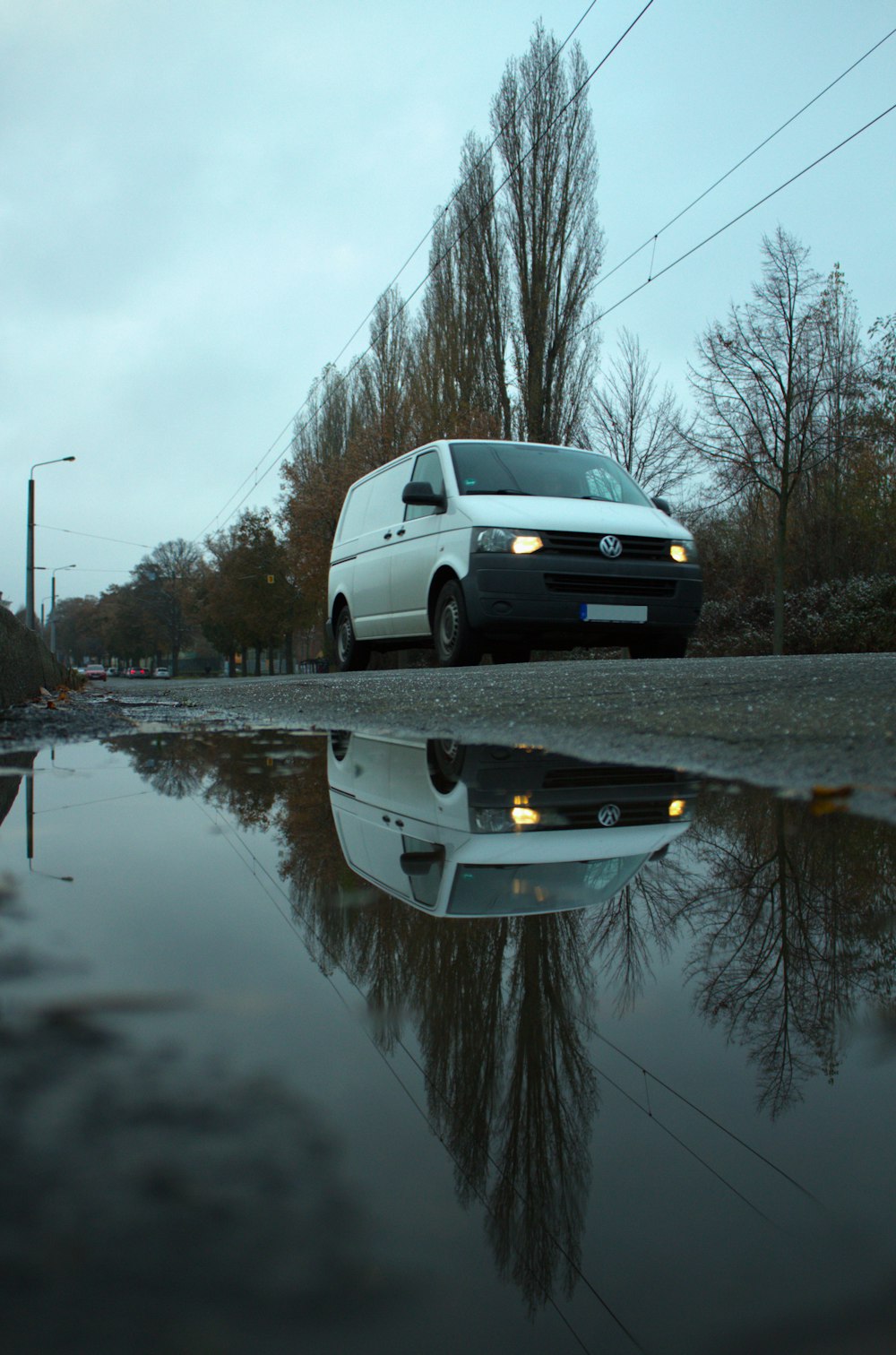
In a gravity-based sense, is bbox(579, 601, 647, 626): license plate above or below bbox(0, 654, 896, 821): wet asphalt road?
above

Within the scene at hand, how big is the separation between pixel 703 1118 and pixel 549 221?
82.8 feet

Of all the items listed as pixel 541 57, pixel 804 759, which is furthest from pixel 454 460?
pixel 541 57

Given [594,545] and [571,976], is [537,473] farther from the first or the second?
[571,976]

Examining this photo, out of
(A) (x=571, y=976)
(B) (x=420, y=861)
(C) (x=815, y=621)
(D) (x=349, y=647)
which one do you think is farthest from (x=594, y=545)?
(C) (x=815, y=621)

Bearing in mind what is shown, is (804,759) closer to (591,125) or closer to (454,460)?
(454,460)

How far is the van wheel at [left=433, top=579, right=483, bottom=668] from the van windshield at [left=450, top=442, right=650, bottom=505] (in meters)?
0.83

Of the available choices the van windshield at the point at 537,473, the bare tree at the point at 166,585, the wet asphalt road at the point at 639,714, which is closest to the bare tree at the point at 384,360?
the van windshield at the point at 537,473

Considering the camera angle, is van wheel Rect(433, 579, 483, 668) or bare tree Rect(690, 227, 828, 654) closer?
van wheel Rect(433, 579, 483, 668)

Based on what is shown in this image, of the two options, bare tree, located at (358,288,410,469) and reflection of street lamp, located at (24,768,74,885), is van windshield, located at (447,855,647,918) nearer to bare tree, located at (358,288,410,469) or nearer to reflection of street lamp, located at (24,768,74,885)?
reflection of street lamp, located at (24,768,74,885)

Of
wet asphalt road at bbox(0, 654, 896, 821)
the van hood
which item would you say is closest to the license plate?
the van hood

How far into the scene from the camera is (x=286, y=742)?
3.28m

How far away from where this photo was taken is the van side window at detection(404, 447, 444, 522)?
829 cm

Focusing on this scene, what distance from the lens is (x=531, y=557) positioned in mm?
7254

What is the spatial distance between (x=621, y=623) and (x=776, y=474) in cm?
1419
